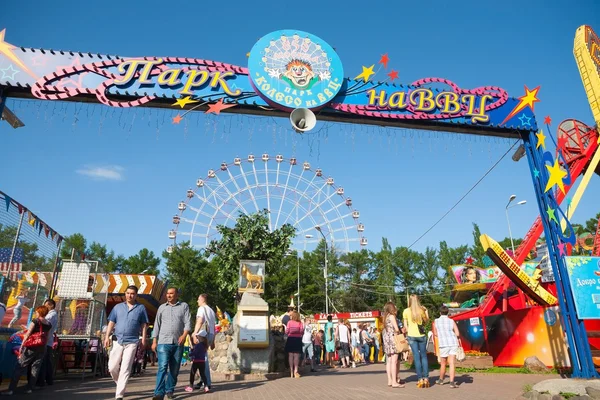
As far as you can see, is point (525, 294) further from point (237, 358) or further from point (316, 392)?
point (237, 358)

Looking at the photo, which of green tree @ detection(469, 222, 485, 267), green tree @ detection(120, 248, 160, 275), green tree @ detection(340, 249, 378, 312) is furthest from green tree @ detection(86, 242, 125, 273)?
green tree @ detection(469, 222, 485, 267)

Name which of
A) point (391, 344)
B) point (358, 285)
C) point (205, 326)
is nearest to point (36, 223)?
point (205, 326)

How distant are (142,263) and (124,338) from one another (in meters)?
53.2

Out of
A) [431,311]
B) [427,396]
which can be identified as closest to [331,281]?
[431,311]

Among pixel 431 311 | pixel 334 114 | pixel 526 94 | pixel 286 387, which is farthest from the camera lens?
pixel 431 311

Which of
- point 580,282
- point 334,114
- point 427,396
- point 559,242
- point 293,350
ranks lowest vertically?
point 427,396

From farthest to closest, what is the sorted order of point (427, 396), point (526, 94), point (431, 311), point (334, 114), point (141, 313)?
1. point (431, 311)
2. point (526, 94)
3. point (334, 114)
4. point (427, 396)
5. point (141, 313)

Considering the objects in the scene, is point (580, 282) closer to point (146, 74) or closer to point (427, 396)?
point (427, 396)

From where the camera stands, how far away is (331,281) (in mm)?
50750

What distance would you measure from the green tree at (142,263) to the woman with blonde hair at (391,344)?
50503mm

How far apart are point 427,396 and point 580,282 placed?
4.70 meters

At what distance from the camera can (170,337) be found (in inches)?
236

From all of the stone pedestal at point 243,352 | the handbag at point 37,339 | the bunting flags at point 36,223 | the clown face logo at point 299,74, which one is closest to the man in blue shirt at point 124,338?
the handbag at point 37,339

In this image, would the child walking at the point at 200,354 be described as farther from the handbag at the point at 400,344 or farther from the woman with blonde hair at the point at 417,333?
the woman with blonde hair at the point at 417,333
